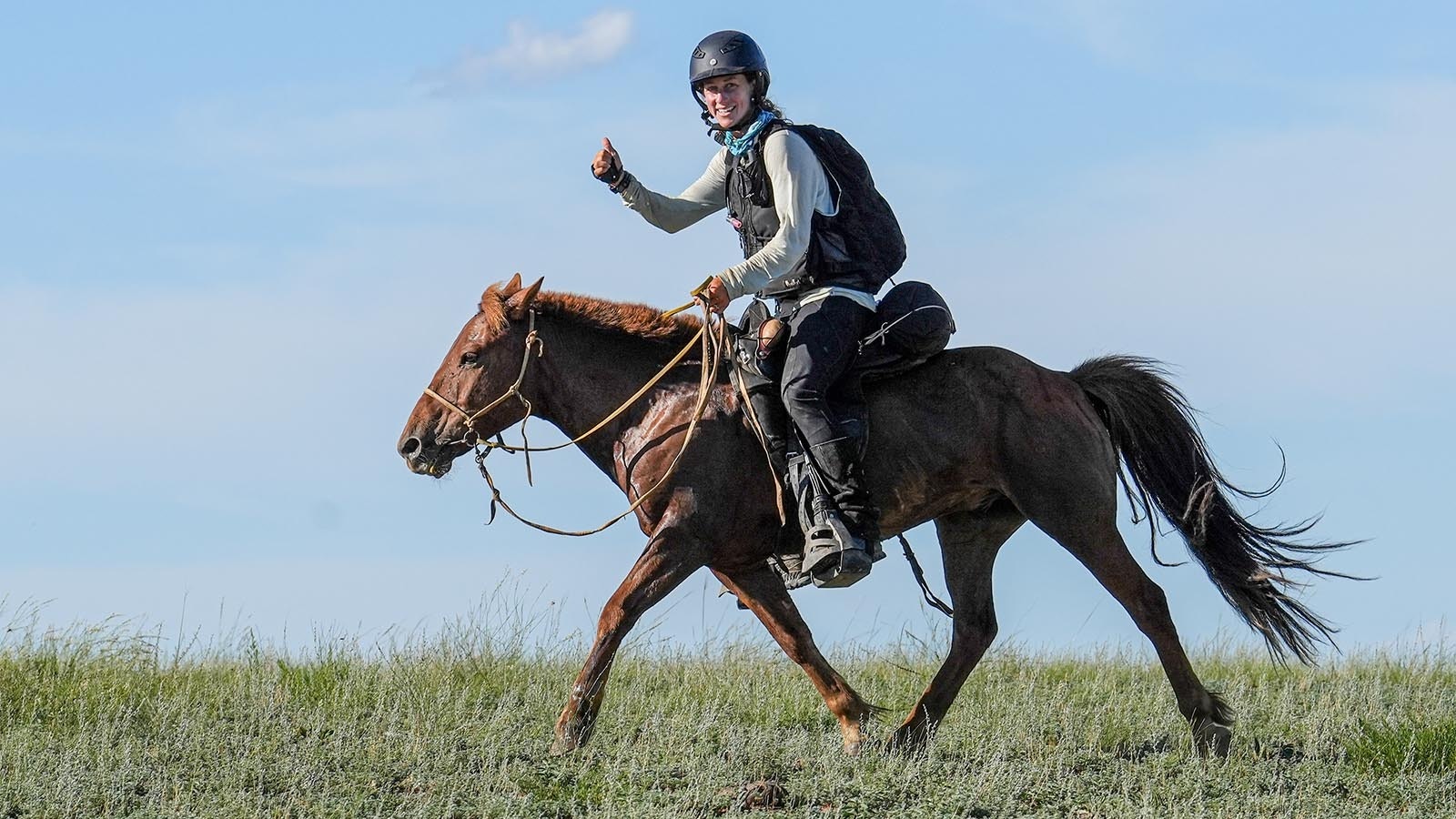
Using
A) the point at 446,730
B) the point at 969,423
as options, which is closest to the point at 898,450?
the point at 969,423

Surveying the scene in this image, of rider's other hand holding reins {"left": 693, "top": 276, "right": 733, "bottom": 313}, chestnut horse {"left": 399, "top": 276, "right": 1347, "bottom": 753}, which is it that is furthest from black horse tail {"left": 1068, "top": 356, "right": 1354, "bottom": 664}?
rider's other hand holding reins {"left": 693, "top": 276, "right": 733, "bottom": 313}

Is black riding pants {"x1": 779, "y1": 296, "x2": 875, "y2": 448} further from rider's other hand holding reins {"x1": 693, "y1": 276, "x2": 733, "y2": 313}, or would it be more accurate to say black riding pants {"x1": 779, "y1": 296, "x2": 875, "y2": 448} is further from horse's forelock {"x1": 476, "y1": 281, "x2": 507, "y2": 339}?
horse's forelock {"x1": 476, "y1": 281, "x2": 507, "y2": 339}

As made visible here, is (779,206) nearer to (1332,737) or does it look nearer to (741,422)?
(741,422)

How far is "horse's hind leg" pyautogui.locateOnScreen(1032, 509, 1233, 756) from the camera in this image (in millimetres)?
7703

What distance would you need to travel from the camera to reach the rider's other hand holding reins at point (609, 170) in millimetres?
8258

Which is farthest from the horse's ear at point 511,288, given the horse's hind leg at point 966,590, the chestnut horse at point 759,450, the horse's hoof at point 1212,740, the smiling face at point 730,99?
the horse's hoof at point 1212,740

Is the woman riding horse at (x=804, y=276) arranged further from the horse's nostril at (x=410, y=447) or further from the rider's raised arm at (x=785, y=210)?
the horse's nostril at (x=410, y=447)

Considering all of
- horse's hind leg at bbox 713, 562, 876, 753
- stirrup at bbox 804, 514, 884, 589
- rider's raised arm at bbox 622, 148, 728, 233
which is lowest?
horse's hind leg at bbox 713, 562, 876, 753

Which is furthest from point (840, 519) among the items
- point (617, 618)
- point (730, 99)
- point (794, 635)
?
point (730, 99)

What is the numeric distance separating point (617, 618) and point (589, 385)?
1217mm

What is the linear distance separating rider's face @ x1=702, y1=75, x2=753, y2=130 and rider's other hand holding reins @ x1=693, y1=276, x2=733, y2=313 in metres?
0.84

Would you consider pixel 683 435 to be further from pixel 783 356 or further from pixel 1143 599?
pixel 1143 599

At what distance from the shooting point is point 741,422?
7.73 metres

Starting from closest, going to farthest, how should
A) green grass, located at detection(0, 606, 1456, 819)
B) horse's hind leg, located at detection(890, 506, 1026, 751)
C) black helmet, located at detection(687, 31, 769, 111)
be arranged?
green grass, located at detection(0, 606, 1456, 819) < black helmet, located at detection(687, 31, 769, 111) < horse's hind leg, located at detection(890, 506, 1026, 751)
